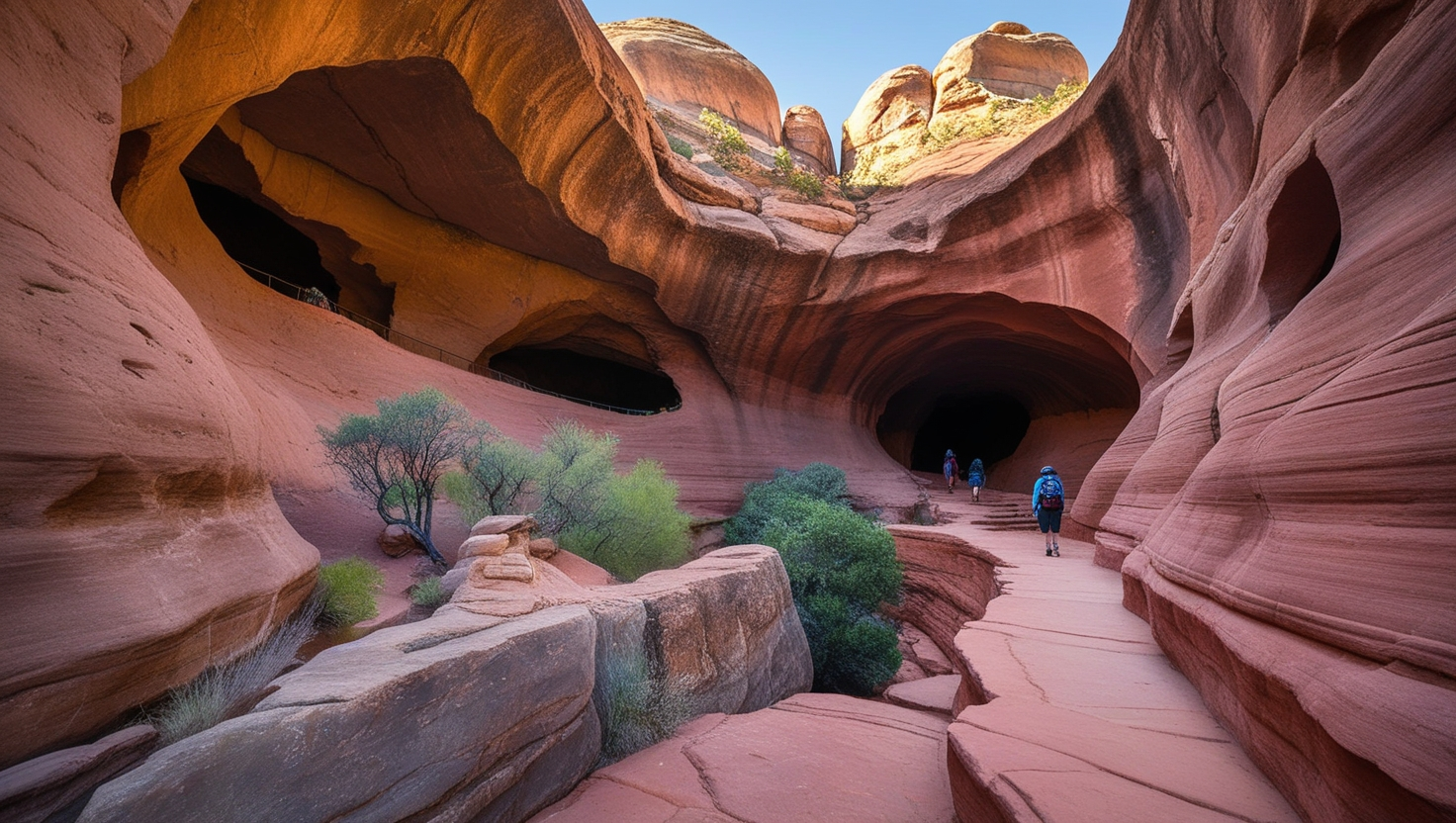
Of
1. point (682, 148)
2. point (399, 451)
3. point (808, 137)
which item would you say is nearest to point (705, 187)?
point (682, 148)

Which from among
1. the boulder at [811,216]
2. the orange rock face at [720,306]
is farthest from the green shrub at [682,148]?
the boulder at [811,216]

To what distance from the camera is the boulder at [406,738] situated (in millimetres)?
1426

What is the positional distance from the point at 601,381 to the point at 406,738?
1778cm

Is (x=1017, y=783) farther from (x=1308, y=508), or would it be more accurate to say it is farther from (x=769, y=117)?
(x=769, y=117)

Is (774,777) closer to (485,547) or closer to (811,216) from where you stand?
(485,547)

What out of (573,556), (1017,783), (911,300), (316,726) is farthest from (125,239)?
(911,300)

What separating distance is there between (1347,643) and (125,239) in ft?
20.1

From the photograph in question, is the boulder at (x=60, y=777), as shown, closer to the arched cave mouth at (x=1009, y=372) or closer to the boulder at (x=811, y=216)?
the arched cave mouth at (x=1009, y=372)

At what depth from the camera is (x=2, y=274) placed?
237 cm

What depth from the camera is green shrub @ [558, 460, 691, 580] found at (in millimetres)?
7406

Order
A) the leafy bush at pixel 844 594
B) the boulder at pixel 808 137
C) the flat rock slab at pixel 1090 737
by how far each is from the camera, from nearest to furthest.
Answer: the flat rock slab at pixel 1090 737 → the leafy bush at pixel 844 594 → the boulder at pixel 808 137

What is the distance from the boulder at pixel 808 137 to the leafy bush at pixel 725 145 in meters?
9.39

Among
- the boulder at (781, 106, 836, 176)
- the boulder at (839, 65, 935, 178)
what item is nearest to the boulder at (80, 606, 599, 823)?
the boulder at (839, 65, 935, 178)

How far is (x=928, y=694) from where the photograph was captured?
4.40 meters
